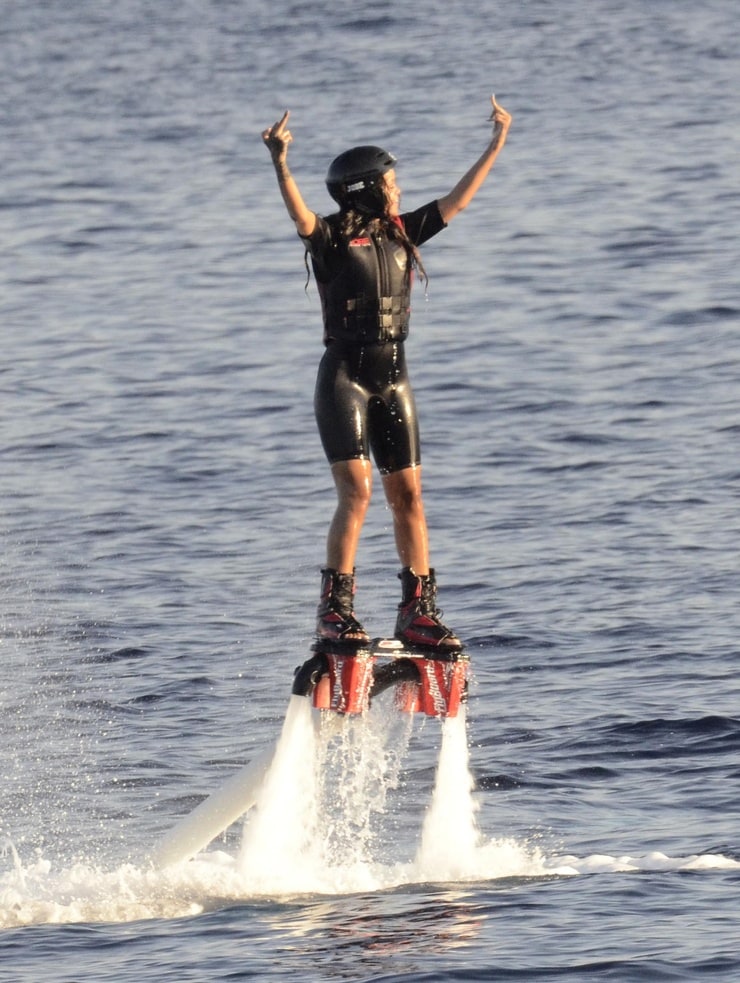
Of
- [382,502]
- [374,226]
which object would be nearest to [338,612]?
[374,226]

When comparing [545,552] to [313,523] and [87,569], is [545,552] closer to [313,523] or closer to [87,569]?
[313,523]

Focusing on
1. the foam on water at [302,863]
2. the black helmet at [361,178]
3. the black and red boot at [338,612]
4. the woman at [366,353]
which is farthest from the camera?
the foam on water at [302,863]

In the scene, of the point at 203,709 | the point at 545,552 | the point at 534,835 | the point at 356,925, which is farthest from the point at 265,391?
the point at 356,925

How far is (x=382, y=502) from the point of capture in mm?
29562

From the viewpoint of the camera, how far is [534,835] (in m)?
17.0

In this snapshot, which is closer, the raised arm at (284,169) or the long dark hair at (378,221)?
the raised arm at (284,169)

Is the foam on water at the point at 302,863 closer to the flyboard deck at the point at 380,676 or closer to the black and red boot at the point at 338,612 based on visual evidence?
the flyboard deck at the point at 380,676

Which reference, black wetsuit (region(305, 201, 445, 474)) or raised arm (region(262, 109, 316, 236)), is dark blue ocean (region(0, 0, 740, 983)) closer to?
black wetsuit (region(305, 201, 445, 474))

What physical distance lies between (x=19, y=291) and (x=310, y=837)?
3110 centimetres

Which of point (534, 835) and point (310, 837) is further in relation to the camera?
point (534, 835)

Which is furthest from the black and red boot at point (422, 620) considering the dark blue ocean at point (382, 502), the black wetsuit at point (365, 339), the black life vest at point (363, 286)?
the black life vest at point (363, 286)

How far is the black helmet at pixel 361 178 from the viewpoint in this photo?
13.6 metres

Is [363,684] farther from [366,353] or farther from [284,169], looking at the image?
[284,169]

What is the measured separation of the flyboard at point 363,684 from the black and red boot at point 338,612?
0.18ft
